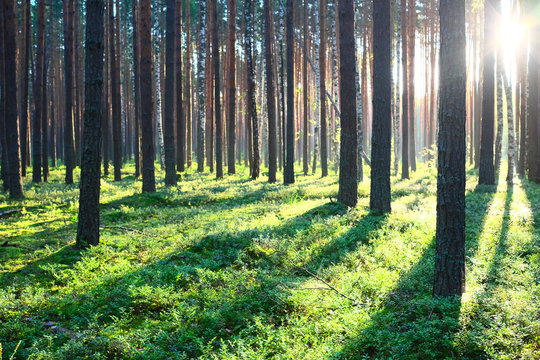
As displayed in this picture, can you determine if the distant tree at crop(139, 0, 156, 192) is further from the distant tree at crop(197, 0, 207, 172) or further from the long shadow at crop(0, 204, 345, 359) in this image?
the long shadow at crop(0, 204, 345, 359)

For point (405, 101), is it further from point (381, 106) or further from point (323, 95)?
point (381, 106)

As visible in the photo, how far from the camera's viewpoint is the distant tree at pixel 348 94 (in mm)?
11039

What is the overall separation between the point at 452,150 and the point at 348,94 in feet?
21.4

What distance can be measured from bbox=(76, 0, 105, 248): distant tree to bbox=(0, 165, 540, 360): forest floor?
62cm

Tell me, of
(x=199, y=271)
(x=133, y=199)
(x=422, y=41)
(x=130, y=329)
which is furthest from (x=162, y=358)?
(x=422, y=41)

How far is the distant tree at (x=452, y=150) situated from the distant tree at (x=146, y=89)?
1118 centimetres

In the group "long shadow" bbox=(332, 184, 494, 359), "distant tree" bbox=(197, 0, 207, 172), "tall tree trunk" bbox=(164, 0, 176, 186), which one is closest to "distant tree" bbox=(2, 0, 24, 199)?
"tall tree trunk" bbox=(164, 0, 176, 186)

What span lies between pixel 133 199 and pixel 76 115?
52.4ft

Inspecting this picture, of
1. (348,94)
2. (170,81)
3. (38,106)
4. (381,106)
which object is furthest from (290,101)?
(38,106)

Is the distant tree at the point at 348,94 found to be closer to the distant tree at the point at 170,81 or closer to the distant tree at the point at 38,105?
the distant tree at the point at 170,81

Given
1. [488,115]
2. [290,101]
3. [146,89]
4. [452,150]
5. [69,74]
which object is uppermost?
[69,74]

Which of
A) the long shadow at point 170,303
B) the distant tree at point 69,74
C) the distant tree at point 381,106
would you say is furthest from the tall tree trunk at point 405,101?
the distant tree at point 69,74

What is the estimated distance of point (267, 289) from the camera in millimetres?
5766

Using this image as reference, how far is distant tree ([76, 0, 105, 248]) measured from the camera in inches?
294
